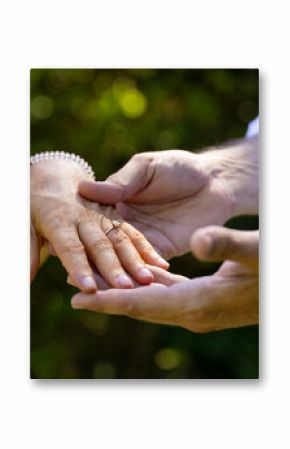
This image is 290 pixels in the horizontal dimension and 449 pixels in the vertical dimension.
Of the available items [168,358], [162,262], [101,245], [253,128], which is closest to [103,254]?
[101,245]

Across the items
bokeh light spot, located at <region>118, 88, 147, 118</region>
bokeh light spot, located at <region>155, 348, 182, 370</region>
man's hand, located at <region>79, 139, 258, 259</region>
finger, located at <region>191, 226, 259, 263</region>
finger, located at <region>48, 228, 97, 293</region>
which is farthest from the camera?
bokeh light spot, located at <region>155, 348, 182, 370</region>

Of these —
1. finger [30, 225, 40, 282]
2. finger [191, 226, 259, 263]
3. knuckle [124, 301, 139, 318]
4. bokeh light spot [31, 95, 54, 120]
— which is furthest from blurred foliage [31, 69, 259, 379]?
finger [191, 226, 259, 263]

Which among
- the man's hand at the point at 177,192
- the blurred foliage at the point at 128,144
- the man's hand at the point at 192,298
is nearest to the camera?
the man's hand at the point at 192,298

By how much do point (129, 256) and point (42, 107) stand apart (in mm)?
517

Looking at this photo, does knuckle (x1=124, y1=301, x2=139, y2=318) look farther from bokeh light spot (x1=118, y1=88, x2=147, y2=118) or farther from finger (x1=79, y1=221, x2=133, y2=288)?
bokeh light spot (x1=118, y1=88, x2=147, y2=118)

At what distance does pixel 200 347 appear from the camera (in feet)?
7.79

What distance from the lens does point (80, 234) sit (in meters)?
1.93

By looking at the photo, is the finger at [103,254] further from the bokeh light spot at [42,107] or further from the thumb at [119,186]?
the bokeh light spot at [42,107]

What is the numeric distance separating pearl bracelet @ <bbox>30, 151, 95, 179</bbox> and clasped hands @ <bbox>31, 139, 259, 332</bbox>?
0.06 ft

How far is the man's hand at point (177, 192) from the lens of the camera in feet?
6.40

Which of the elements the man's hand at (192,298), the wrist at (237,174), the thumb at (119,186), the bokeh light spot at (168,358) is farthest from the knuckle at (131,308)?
the bokeh light spot at (168,358)

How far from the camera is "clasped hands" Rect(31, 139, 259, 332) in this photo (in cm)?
178
